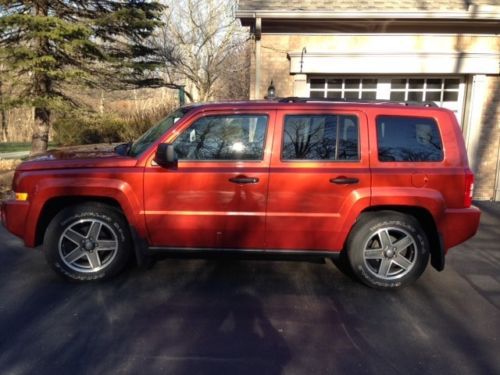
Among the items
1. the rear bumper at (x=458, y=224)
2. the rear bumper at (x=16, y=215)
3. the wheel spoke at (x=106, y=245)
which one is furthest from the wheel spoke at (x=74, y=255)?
the rear bumper at (x=458, y=224)

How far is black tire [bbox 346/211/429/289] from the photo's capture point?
386 centimetres

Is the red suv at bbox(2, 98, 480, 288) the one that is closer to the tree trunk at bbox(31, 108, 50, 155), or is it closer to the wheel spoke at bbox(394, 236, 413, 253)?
the wheel spoke at bbox(394, 236, 413, 253)

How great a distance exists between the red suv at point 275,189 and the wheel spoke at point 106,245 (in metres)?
0.01

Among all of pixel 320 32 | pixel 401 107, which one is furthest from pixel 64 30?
pixel 401 107

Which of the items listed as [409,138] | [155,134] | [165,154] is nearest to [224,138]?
[165,154]

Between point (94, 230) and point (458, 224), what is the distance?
11.8 feet

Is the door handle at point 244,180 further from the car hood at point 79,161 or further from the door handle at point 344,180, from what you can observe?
the car hood at point 79,161

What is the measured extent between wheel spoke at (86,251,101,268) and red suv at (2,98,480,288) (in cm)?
2

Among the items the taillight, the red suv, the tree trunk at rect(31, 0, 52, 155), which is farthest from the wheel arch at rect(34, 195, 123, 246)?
the tree trunk at rect(31, 0, 52, 155)

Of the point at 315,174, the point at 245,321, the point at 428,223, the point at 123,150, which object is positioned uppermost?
the point at 123,150

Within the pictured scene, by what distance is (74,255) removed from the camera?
3945 millimetres

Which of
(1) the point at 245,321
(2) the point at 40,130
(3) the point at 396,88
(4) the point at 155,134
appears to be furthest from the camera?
(2) the point at 40,130

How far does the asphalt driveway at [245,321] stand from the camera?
2766mm

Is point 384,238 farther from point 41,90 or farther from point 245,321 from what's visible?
point 41,90
